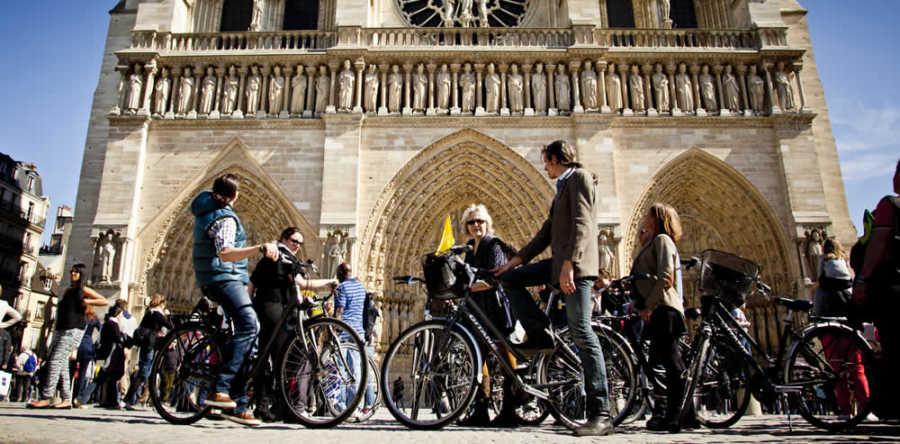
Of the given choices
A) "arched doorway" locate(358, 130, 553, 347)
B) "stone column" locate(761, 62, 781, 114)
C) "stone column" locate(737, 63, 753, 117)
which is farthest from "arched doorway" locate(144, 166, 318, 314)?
"stone column" locate(761, 62, 781, 114)

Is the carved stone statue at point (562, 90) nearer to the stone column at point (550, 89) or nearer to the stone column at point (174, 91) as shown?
the stone column at point (550, 89)

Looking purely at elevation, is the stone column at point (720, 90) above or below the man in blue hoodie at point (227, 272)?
above

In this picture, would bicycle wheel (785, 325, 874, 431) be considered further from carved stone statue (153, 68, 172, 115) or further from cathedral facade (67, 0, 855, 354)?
carved stone statue (153, 68, 172, 115)

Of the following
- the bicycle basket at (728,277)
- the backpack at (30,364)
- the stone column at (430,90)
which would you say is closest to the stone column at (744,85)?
the stone column at (430,90)

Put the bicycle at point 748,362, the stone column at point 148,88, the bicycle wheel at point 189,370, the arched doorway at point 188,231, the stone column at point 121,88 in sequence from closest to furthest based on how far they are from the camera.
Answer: the bicycle wheel at point 189,370 → the bicycle at point 748,362 → the arched doorway at point 188,231 → the stone column at point 148,88 → the stone column at point 121,88

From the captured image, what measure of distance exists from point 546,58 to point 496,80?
1238mm

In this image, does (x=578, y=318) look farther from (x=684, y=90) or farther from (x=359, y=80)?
(x=684, y=90)

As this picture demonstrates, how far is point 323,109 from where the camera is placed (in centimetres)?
1254

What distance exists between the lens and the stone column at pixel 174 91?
41.6 ft

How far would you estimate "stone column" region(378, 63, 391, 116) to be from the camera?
12.4 metres

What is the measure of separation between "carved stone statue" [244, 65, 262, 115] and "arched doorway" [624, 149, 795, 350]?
8473 mm

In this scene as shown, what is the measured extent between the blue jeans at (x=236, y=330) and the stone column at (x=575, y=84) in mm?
10005

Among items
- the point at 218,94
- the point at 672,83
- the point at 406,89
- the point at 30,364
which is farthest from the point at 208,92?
the point at 672,83

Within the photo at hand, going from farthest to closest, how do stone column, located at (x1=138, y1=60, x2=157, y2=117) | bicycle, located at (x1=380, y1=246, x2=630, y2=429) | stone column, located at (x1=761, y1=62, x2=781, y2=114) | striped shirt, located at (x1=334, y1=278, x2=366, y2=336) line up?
1. stone column, located at (x1=138, y1=60, x2=157, y2=117)
2. stone column, located at (x1=761, y1=62, x2=781, y2=114)
3. striped shirt, located at (x1=334, y1=278, x2=366, y2=336)
4. bicycle, located at (x1=380, y1=246, x2=630, y2=429)
